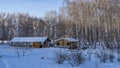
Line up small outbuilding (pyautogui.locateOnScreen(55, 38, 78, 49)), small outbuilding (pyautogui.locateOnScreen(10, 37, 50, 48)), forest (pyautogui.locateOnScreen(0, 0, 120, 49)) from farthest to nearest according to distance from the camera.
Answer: small outbuilding (pyautogui.locateOnScreen(10, 37, 50, 48)) < small outbuilding (pyautogui.locateOnScreen(55, 38, 78, 49)) < forest (pyautogui.locateOnScreen(0, 0, 120, 49))

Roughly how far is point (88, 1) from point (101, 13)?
381 cm

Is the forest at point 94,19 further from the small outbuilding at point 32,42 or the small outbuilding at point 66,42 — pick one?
the small outbuilding at point 32,42

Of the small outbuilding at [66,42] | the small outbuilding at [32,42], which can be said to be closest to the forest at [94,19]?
the small outbuilding at [66,42]

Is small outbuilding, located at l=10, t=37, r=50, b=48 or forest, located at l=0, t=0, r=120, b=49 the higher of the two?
forest, located at l=0, t=0, r=120, b=49

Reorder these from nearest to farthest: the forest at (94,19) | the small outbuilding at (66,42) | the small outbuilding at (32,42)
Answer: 1. the forest at (94,19)
2. the small outbuilding at (66,42)
3. the small outbuilding at (32,42)

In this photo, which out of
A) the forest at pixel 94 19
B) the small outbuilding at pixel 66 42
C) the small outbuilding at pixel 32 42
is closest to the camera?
the forest at pixel 94 19

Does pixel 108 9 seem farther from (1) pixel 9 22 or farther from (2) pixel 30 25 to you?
(1) pixel 9 22

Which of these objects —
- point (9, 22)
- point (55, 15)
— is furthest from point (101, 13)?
point (9, 22)

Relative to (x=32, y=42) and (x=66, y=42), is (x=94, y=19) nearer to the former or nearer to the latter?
(x=66, y=42)

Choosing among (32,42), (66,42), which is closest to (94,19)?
(66,42)

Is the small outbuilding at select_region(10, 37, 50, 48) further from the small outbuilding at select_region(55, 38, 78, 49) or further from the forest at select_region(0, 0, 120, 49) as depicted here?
the forest at select_region(0, 0, 120, 49)

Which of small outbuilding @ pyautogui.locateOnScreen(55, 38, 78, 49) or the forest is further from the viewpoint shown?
small outbuilding @ pyautogui.locateOnScreen(55, 38, 78, 49)

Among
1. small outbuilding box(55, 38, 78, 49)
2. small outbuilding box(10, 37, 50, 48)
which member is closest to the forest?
small outbuilding box(55, 38, 78, 49)

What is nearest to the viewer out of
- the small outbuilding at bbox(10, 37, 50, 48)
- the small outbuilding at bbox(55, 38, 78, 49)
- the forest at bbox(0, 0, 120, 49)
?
the forest at bbox(0, 0, 120, 49)
